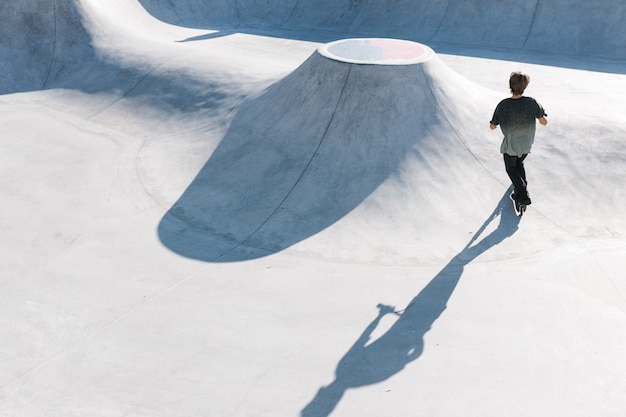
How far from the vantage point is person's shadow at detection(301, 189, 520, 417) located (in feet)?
16.8

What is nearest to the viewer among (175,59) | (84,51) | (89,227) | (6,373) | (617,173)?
(6,373)

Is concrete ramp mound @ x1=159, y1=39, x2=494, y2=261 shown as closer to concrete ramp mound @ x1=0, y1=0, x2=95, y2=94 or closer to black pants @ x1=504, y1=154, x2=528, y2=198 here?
black pants @ x1=504, y1=154, x2=528, y2=198

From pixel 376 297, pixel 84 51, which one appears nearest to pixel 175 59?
pixel 84 51

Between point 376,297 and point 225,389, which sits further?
point 376,297

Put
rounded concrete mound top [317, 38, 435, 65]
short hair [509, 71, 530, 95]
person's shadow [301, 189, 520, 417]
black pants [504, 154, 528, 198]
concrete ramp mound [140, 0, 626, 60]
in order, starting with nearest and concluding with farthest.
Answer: person's shadow [301, 189, 520, 417], short hair [509, 71, 530, 95], black pants [504, 154, 528, 198], rounded concrete mound top [317, 38, 435, 65], concrete ramp mound [140, 0, 626, 60]

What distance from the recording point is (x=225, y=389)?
518 centimetres

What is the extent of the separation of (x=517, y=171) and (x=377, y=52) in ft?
11.9

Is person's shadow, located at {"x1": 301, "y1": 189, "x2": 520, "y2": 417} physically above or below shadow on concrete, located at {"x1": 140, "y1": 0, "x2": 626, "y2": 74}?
below

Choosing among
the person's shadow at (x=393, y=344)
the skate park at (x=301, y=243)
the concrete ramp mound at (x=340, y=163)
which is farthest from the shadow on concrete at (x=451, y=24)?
the person's shadow at (x=393, y=344)

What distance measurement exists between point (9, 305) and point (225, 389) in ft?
9.71

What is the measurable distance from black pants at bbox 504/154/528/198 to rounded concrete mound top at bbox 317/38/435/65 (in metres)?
2.66

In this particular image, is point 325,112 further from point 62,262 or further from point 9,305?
point 9,305

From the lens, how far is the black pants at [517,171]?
24.1 ft

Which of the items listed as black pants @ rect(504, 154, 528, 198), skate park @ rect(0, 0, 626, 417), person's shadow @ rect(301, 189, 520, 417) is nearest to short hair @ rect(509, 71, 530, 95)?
black pants @ rect(504, 154, 528, 198)
